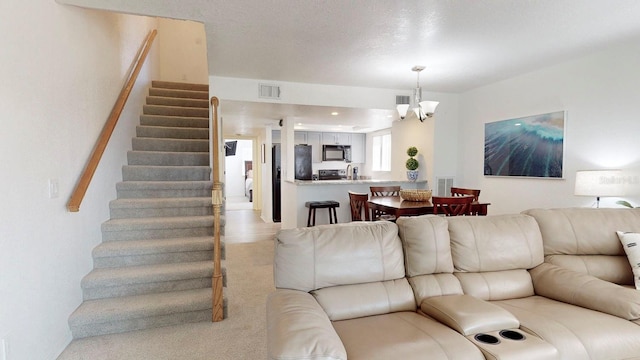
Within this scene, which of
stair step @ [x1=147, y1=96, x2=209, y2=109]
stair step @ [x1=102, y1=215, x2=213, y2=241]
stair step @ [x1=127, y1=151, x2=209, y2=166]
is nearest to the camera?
stair step @ [x1=102, y1=215, x2=213, y2=241]

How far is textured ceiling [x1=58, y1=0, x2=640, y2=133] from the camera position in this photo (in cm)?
234

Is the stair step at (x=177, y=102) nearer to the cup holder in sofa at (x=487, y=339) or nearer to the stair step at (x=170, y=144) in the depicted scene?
the stair step at (x=170, y=144)

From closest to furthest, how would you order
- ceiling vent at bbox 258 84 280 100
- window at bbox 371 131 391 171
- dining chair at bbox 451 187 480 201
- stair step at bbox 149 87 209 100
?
dining chair at bbox 451 187 480 201 < ceiling vent at bbox 258 84 280 100 < stair step at bbox 149 87 209 100 < window at bbox 371 131 391 171

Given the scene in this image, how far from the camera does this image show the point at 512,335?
1483mm

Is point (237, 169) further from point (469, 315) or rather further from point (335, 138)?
point (469, 315)

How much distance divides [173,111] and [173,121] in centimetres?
27

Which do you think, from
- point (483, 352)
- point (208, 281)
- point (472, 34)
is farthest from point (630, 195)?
point (208, 281)

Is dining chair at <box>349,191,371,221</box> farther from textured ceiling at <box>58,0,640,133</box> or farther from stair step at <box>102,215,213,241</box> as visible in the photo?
stair step at <box>102,215,213,241</box>

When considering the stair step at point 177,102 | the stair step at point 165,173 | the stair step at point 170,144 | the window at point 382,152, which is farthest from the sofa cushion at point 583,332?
the window at point 382,152

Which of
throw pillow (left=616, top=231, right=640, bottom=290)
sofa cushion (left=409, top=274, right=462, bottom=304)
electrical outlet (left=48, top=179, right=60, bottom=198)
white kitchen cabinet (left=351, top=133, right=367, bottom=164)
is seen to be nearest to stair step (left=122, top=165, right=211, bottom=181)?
electrical outlet (left=48, top=179, right=60, bottom=198)

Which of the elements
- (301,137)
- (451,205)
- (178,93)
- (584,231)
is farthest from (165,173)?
(301,137)

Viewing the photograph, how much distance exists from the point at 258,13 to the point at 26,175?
1885mm

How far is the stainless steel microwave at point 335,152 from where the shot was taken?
27.5 ft

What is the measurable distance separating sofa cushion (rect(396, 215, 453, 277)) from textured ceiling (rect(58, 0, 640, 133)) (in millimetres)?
1621
